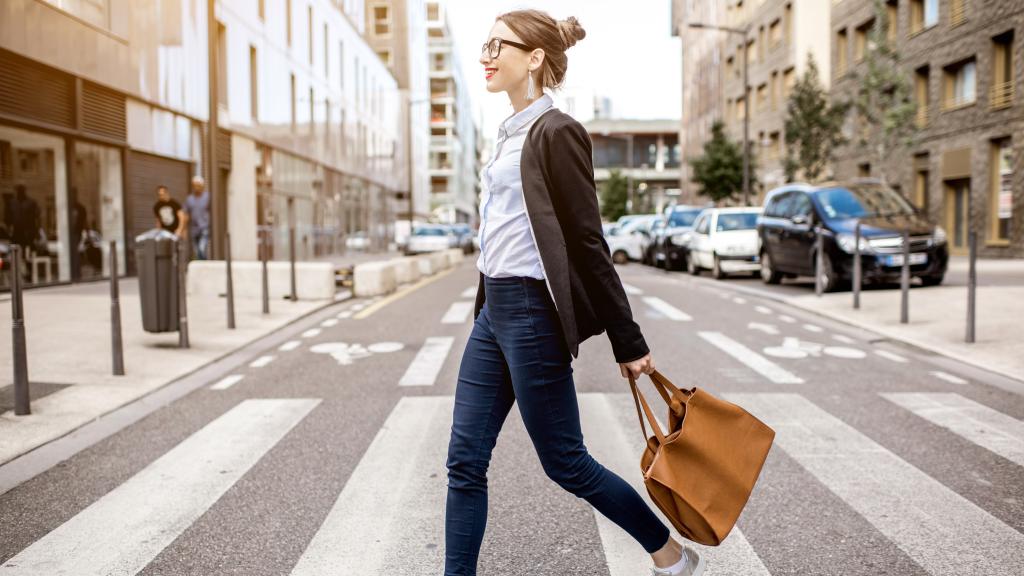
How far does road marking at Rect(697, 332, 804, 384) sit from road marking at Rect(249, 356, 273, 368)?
409 centimetres

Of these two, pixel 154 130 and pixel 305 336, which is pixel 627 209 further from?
pixel 305 336

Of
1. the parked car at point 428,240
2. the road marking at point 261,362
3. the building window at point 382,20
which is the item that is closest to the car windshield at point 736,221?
the road marking at point 261,362

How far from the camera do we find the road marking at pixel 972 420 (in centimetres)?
513

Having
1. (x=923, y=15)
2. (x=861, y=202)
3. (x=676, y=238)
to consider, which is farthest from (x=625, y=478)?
(x=923, y=15)

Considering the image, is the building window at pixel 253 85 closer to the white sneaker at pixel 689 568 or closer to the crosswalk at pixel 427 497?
the crosswalk at pixel 427 497

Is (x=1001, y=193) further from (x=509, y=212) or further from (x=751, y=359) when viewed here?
(x=509, y=212)

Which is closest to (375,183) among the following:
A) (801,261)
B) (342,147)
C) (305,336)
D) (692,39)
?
(342,147)

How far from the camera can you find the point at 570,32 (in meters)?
2.84

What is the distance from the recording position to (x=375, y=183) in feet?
175

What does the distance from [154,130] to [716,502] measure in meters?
20.0

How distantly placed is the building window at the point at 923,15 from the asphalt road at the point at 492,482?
23.9 meters

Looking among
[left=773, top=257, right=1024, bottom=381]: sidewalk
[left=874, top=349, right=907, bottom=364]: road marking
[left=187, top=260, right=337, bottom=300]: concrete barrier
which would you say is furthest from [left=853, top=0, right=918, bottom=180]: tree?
[left=874, top=349, right=907, bottom=364]: road marking

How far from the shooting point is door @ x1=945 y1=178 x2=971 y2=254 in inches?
1082

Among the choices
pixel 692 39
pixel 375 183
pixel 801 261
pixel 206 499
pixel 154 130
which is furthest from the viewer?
pixel 692 39
